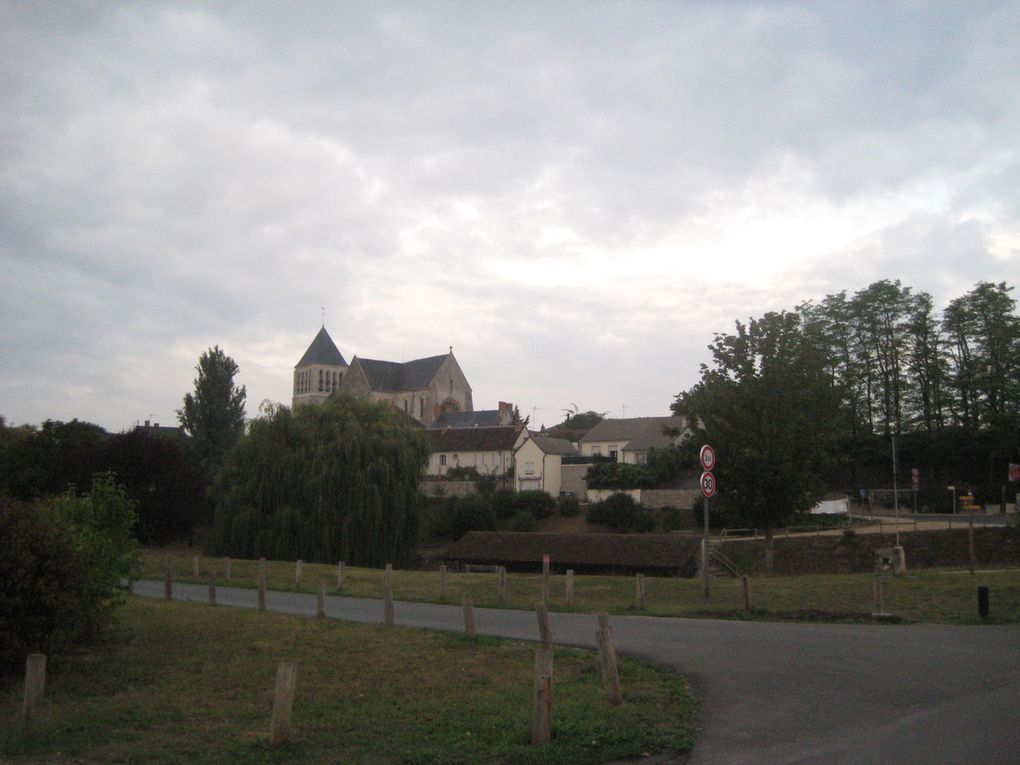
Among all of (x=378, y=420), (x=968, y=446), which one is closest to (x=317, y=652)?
(x=378, y=420)

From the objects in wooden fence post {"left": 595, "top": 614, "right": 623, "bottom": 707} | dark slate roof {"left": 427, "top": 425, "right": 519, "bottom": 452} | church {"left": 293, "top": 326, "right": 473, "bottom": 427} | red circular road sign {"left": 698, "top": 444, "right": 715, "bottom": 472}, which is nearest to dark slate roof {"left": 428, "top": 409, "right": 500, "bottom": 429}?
church {"left": 293, "top": 326, "right": 473, "bottom": 427}

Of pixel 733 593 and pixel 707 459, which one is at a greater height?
pixel 707 459

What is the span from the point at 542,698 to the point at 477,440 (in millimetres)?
75241

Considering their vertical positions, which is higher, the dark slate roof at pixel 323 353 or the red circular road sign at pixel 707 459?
the dark slate roof at pixel 323 353

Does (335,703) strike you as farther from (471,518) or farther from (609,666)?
(471,518)

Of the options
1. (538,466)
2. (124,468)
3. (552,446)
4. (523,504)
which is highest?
(552,446)

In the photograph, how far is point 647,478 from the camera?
65062 millimetres

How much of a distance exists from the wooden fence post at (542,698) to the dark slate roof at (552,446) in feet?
222

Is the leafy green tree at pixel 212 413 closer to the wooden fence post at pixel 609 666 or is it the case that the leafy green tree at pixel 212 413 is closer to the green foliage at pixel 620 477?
the green foliage at pixel 620 477

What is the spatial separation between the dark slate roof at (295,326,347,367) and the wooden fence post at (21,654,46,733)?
12198 centimetres

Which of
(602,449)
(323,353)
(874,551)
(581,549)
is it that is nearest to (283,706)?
(581,549)

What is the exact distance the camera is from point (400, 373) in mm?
123625

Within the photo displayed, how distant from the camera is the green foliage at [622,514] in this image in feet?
196

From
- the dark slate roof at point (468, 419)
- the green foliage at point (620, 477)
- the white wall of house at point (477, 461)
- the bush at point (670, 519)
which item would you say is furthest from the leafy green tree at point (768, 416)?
the dark slate roof at point (468, 419)
